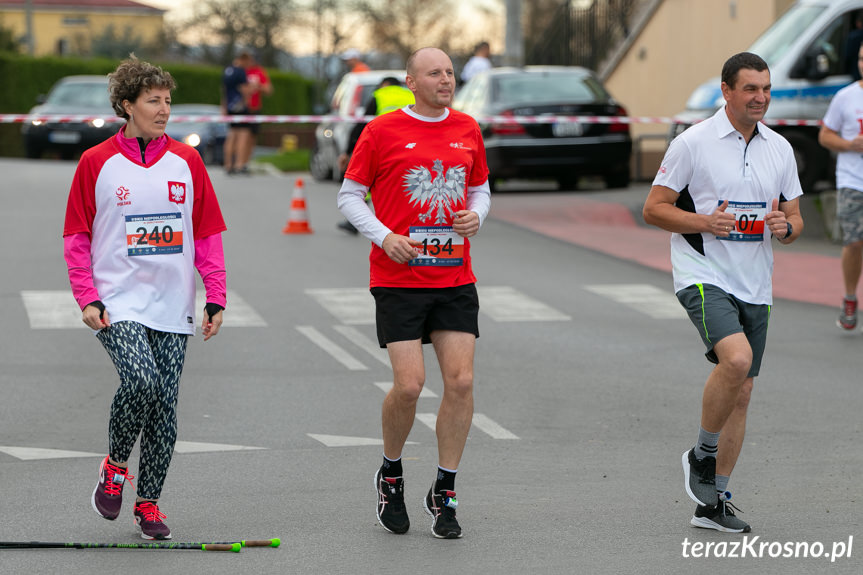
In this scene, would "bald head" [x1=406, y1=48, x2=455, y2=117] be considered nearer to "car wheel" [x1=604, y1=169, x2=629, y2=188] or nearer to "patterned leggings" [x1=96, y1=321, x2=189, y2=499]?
"patterned leggings" [x1=96, y1=321, x2=189, y2=499]

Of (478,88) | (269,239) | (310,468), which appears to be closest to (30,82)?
(478,88)

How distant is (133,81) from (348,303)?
678 centimetres

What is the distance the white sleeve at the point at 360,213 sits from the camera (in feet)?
18.9

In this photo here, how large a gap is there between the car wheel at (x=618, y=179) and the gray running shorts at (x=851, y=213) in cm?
1059

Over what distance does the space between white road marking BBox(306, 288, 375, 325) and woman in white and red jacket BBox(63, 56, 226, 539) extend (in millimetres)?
5699

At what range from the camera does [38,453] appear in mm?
7328

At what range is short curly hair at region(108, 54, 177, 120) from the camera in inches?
221

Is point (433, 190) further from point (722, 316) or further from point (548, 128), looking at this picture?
point (548, 128)

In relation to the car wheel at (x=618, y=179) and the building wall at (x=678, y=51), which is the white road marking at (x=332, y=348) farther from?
the building wall at (x=678, y=51)

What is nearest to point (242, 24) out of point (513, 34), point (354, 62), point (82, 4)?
point (82, 4)

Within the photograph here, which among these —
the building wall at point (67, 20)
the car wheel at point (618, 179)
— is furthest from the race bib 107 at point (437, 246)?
the building wall at point (67, 20)

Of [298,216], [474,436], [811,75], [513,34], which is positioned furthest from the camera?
[513,34]

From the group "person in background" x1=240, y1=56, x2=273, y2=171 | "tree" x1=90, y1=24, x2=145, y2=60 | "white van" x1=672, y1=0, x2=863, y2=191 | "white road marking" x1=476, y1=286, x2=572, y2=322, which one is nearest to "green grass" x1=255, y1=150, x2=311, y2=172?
"person in background" x1=240, y1=56, x2=273, y2=171

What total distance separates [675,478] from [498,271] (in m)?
7.54
